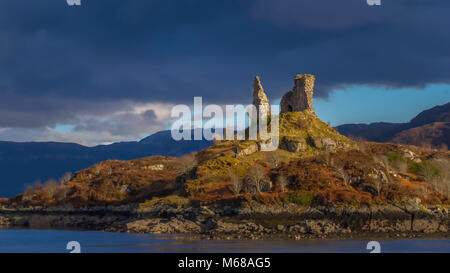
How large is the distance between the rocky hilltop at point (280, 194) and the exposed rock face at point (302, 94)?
9.6 inches

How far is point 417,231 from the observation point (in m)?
76.9

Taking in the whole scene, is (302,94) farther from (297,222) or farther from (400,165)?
(297,222)

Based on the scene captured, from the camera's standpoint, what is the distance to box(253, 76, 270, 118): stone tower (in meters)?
133

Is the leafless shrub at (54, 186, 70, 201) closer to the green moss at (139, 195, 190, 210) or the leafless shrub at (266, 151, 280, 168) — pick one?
the green moss at (139, 195, 190, 210)

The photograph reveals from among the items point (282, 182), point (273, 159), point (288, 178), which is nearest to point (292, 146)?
point (273, 159)

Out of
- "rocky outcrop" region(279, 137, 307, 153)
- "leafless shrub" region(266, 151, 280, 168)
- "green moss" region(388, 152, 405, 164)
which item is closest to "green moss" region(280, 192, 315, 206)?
"leafless shrub" region(266, 151, 280, 168)

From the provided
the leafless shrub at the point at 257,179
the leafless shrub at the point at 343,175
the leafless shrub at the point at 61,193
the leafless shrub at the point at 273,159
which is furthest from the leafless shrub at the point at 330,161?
the leafless shrub at the point at 61,193

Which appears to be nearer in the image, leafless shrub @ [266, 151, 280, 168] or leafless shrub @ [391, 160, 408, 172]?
leafless shrub @ [266, 151, 280, 168]

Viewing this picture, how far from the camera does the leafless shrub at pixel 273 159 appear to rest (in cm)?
11045

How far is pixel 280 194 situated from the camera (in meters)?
88.8

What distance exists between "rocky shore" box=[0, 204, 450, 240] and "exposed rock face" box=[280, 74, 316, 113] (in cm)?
5195

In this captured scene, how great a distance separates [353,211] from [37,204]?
78508 mm

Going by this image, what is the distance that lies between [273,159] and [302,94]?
95.5 feet
